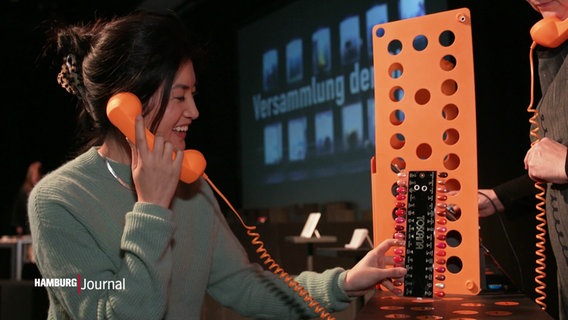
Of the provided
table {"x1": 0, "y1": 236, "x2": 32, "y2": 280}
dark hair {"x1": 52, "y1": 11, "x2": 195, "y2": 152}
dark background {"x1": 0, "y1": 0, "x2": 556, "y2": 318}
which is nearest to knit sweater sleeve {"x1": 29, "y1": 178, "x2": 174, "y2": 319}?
dark hair {"x1": 52, "y1": 11, "x2": 195, "y2": 152}

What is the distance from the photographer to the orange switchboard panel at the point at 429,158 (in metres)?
1.15

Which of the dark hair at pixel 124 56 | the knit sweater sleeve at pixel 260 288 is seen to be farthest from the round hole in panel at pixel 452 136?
the dark hair at pixel 124 56

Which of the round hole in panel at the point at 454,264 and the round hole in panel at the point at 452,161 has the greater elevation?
the round hole in panel at the point at 452,161

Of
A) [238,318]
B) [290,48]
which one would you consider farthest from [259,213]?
[238,318]

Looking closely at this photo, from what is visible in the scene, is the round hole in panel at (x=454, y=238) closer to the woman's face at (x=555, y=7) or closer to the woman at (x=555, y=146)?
the woman at (x=555, y=146)

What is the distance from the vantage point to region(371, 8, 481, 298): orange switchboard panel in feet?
3.76

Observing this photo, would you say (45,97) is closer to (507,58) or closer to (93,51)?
(507,58)

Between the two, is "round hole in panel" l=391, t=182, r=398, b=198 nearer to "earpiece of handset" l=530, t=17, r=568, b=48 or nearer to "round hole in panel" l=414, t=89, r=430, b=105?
"round hole in panel" l=414, t=89, r=430, b=105

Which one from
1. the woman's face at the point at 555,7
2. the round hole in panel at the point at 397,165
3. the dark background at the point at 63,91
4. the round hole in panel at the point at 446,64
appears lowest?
the round hole in panel at the point at 397,165

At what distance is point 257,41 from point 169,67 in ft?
25.1

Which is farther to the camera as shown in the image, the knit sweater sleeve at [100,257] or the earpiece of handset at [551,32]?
the earpiece of handset at [551,32]

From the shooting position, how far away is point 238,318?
2.15m

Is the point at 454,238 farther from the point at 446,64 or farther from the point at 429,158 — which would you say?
the point at 446,64

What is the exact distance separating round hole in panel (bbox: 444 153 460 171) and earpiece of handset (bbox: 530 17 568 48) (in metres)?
0.34
